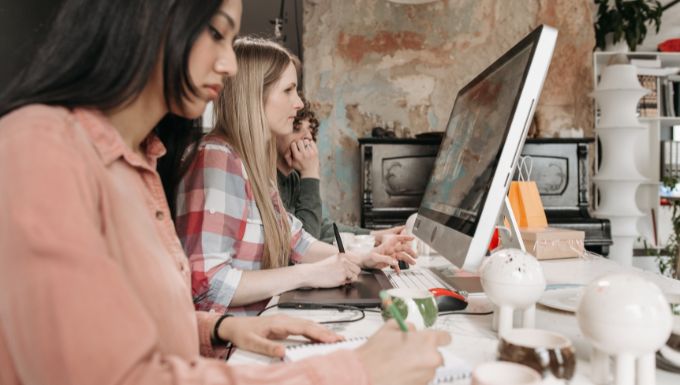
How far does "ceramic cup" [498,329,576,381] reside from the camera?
579 mm

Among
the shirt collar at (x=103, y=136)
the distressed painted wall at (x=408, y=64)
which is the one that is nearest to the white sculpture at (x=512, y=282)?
the shirt collar at (x=103, y=136)

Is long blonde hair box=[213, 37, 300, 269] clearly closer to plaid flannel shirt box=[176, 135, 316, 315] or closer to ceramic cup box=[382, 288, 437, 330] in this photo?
plaid flannel shirt box=[176, 135, 316, 315]

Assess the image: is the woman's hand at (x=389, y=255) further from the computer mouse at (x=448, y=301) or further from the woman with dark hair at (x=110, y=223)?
the woman with dark hair at (x=110, y=223)

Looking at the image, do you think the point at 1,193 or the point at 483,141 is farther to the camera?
the point at 483,141

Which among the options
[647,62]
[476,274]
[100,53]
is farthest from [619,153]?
[100,53]

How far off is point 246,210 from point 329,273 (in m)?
0.26

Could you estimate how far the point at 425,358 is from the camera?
562mm

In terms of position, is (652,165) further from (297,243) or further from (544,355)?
(544,355)

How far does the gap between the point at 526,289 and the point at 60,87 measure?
68 centimetres

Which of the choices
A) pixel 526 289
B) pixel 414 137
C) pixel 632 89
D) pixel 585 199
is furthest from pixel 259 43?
pixel 632 89

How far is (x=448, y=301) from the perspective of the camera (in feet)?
3.15

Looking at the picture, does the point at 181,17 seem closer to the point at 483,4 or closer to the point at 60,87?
the point at 60,87

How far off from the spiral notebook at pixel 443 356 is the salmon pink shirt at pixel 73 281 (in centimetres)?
13

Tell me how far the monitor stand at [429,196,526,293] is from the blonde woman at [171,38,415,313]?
0.11m
